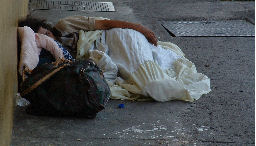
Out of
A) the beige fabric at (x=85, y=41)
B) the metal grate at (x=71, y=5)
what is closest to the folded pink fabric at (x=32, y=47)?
the beige fabric at (x=85, y=41)

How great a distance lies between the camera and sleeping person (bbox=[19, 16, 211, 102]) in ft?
15.0

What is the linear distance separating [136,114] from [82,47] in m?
1.19

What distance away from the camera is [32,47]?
458cm

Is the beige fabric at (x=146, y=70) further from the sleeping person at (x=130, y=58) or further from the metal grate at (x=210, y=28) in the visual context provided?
the metal grate at (x=210, y=28)

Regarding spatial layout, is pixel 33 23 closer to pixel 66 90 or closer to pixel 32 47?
pixel 32 47

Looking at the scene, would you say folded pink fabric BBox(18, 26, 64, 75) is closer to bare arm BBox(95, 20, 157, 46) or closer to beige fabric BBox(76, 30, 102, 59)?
beige fabric BBox(76, 30, 102, 59)

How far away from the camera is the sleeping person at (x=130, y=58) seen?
4.59 m

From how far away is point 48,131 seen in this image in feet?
12.6

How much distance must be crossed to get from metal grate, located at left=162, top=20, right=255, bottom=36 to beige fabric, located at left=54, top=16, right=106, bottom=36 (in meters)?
1.98

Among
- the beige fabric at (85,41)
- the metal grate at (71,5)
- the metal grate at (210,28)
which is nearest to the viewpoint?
the beige fabric at (85,41)

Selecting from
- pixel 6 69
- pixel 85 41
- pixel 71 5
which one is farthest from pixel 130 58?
pixel 71 5

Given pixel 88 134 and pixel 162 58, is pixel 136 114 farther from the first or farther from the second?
pixel 162 58

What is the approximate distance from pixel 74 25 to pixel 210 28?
281 centimetres

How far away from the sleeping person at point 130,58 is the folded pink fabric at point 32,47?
31 cm
